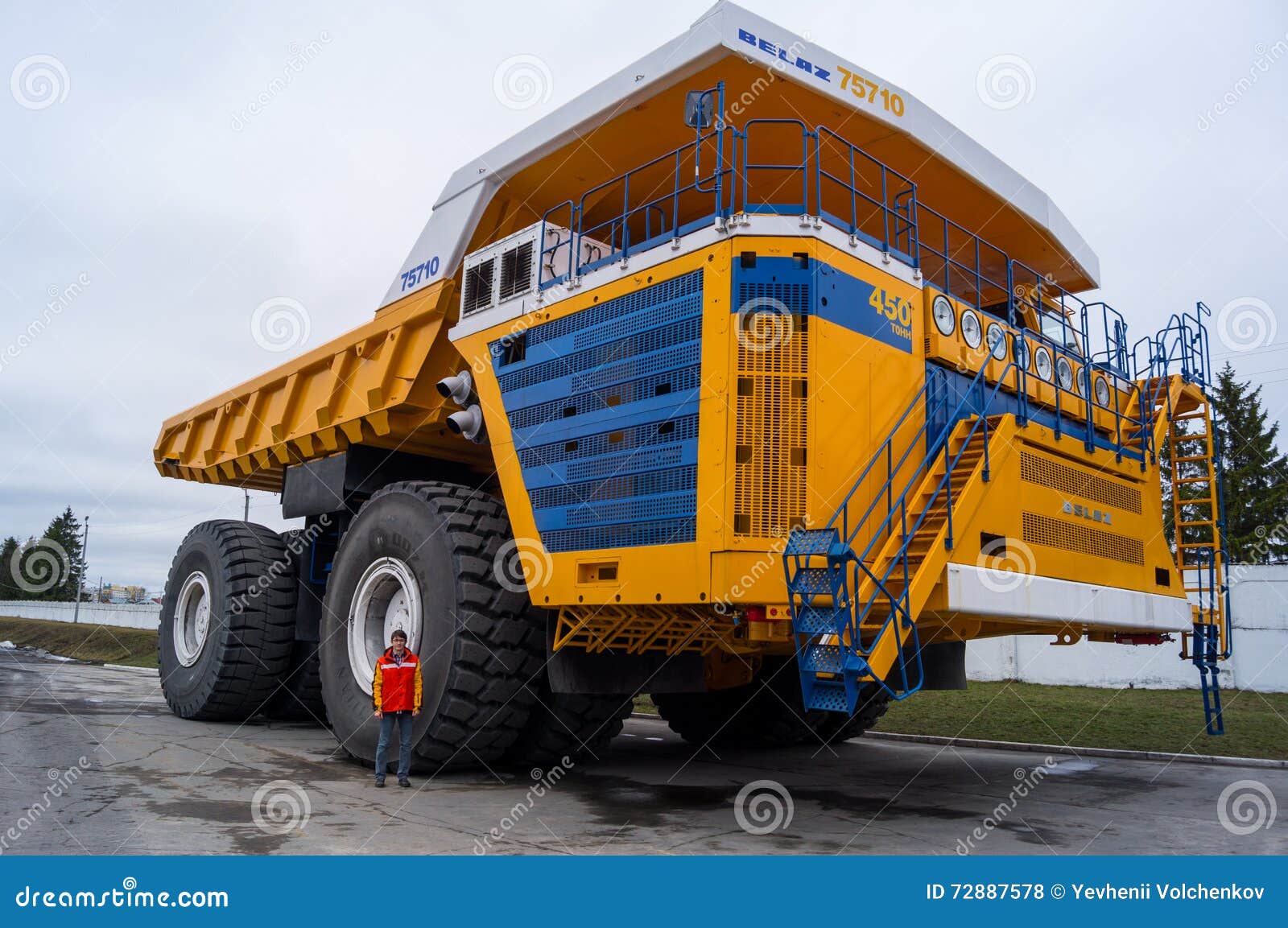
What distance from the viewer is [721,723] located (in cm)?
1033

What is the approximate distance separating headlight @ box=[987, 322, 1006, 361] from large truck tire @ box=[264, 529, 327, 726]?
24.3 ft

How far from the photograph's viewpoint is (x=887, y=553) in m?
5.80

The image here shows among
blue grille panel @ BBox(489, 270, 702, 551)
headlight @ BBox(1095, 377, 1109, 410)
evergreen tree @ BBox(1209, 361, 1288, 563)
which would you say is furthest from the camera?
evergreen tree @ BBox(1209, 361, 1288, 563)

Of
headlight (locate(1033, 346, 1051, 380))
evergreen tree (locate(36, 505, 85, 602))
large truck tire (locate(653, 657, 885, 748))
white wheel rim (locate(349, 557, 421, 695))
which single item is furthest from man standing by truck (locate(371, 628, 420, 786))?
evergreen tree (locate(36, 505, 85, 602))

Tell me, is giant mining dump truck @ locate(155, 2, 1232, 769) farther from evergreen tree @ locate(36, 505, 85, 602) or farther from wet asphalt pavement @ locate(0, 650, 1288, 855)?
evergreen tree @ locate(36, 505, 85, 602)

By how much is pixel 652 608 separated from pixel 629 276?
2.17m

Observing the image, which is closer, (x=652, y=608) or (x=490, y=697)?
(x=652, y=608)

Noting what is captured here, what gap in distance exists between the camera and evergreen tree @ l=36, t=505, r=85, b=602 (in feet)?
231

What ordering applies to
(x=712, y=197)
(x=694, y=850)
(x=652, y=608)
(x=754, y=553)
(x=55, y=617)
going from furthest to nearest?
(x=55, y=617)
(x=712, y=197)
(x=652, y=608)
(x=754, y=553)
(x=694, y=850)

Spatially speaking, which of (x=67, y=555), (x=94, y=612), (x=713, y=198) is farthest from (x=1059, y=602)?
(x=67, y=555)

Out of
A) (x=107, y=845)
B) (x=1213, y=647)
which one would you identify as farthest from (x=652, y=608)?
(x=1213, y=647)

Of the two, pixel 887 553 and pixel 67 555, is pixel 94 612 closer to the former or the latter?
pixel 67 555

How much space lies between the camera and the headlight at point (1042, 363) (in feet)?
23.7

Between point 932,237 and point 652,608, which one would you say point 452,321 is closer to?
point 652,608
